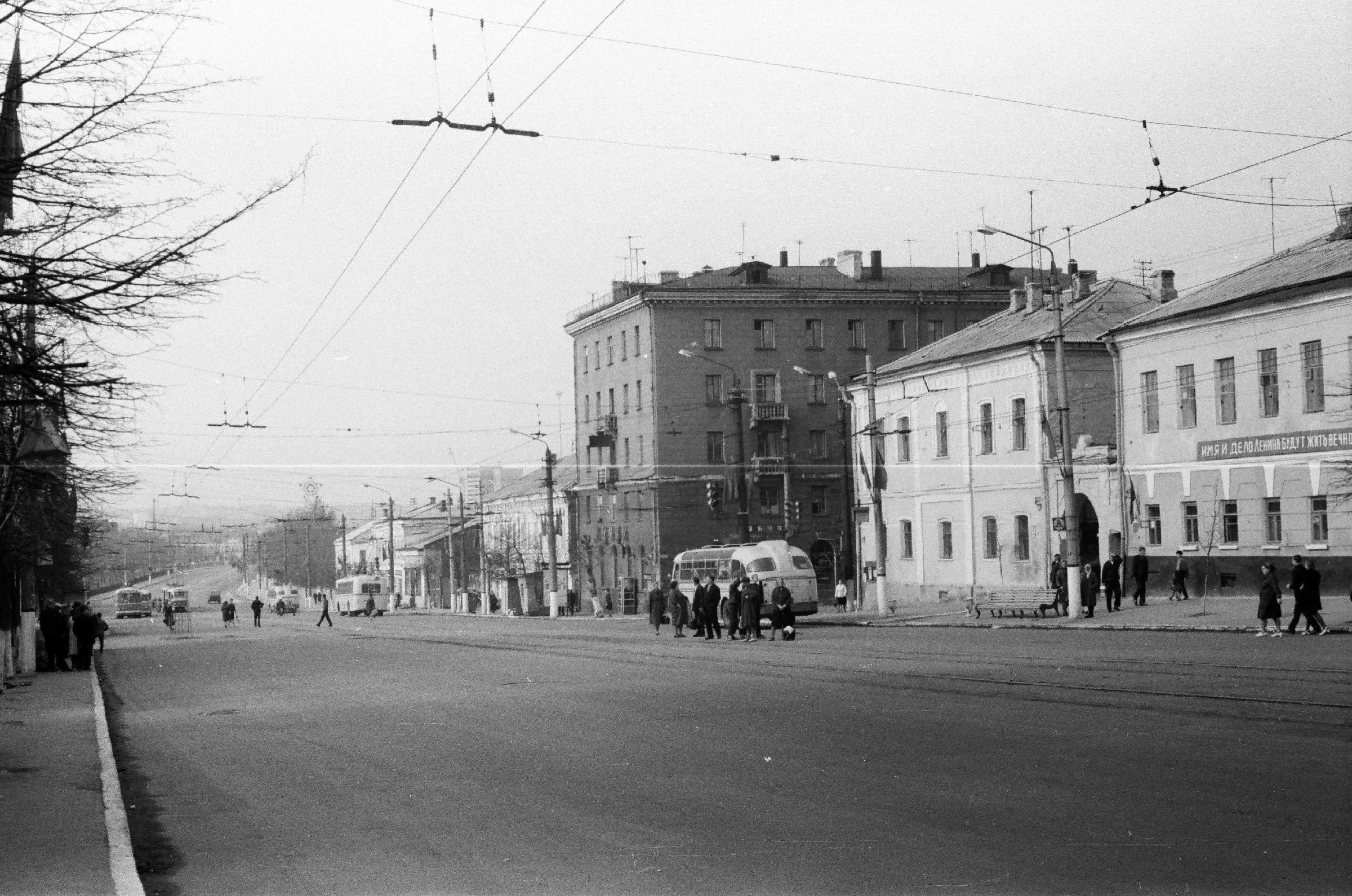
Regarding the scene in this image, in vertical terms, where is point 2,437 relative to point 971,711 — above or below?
above

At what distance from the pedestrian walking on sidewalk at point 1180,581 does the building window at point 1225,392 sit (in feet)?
13.2

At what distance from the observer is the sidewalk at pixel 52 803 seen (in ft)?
27.1

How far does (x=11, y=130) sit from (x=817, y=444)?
223 ft

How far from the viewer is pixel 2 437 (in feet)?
65.7

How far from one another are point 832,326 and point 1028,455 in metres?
29.7

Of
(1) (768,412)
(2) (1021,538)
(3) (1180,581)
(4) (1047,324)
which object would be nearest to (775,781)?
(3) (1180,581)

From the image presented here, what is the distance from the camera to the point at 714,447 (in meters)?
78.8

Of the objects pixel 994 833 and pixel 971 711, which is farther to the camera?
pixel 971 711

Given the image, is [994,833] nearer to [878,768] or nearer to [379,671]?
[878,768]

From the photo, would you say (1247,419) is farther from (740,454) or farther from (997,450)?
(740,454)

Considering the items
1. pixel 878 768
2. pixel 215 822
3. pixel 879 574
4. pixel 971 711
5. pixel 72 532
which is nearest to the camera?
pixel 215 822

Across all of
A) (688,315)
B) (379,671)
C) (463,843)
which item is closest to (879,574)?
(379,671)

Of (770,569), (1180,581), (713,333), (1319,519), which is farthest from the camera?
(713,333)

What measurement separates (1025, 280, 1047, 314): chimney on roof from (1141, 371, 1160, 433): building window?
1135cm
